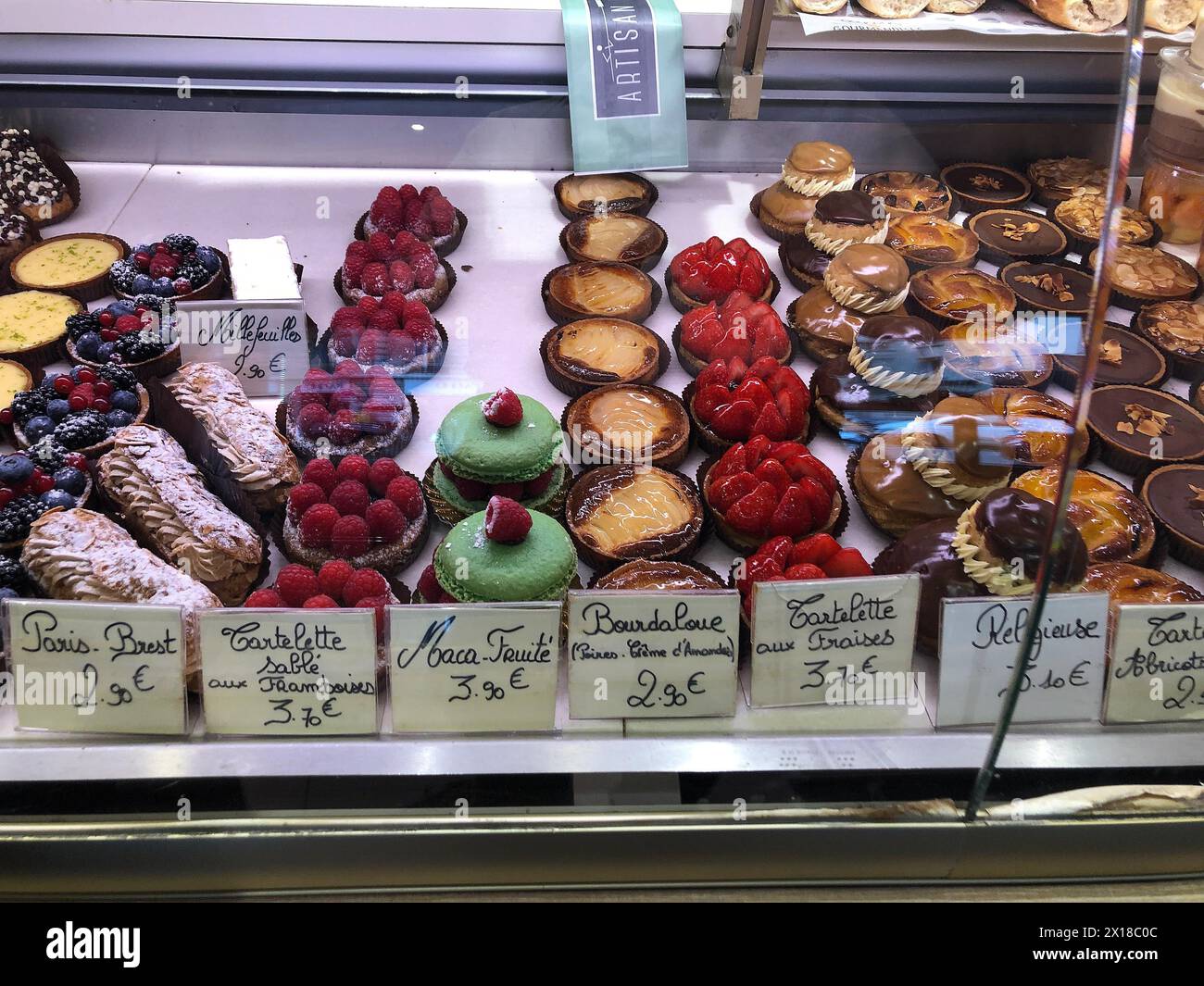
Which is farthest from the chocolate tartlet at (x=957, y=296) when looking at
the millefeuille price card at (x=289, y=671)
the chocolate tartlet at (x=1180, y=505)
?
the millefeuille price card at (x=289, y=671)

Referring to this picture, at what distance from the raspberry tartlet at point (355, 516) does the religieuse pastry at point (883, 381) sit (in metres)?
1.10

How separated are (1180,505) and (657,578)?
1.28 meters

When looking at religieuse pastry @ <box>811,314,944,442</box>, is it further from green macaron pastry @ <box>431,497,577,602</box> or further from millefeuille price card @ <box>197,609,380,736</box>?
millefeuille price card @ <box>197,609,380,736</box>

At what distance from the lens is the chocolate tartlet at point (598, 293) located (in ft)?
9.53

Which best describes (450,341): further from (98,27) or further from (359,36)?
(98,27)

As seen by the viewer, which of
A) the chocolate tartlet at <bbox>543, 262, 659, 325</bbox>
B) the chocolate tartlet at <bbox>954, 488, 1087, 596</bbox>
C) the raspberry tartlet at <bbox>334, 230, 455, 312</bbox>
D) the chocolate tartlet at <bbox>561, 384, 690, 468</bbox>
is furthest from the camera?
the chocolate tartlet at <bbox>543, 262, 659, 325</bbox>

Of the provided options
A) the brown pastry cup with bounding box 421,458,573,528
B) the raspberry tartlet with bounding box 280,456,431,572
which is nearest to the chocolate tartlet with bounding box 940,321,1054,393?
the brown pastry cup with bounding box 421,458,573,528

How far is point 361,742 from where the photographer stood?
1.90 meters

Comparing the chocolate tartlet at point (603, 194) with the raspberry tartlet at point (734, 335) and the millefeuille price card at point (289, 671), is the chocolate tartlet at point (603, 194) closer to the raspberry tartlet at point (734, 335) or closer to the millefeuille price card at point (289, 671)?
the raspberry tartlet at point (734, 335)

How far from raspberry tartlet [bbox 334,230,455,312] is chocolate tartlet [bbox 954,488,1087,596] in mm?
1564

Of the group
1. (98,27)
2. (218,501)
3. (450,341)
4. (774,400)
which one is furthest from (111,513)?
(774,400)

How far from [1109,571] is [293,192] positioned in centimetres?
242

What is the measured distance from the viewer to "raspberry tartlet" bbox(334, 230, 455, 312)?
9.20 feet

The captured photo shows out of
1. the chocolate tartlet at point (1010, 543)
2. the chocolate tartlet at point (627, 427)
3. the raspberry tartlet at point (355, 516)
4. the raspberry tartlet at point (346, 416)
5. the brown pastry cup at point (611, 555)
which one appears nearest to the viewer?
the chocolate tartlet at point (1010, 543)
